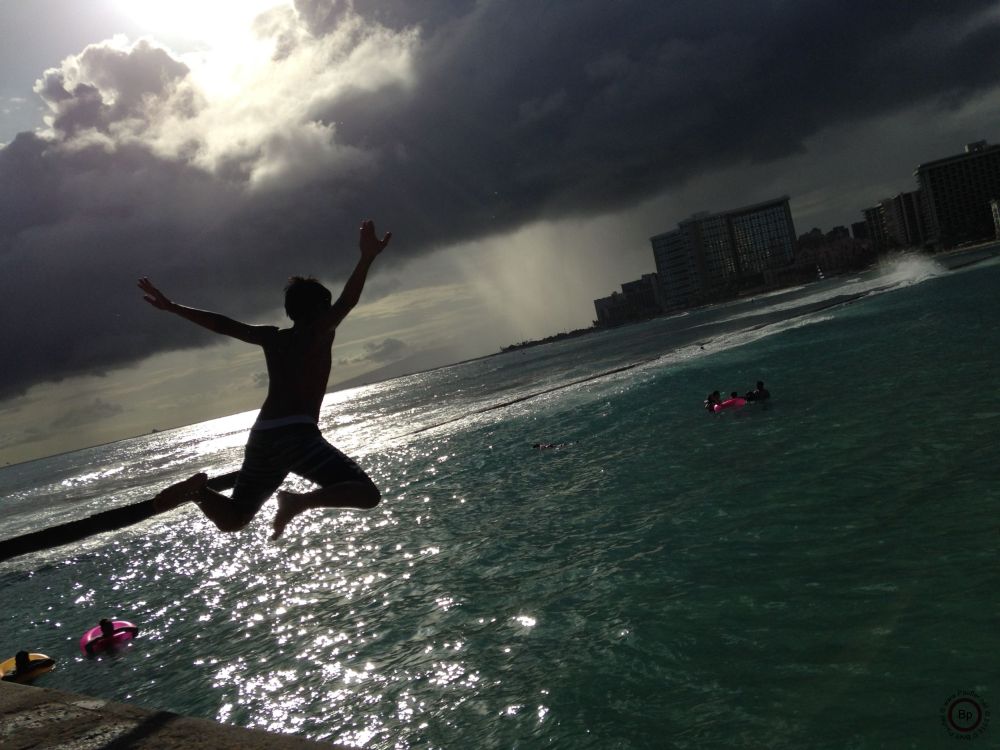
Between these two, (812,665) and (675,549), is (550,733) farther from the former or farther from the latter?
(675,549)

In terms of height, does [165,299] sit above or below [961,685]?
above

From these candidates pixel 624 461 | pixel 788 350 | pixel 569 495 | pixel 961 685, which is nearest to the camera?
pixel 961 685

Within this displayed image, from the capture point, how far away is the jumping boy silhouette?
201 inches

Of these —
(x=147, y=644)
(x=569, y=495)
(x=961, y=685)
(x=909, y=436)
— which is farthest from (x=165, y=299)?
(x=909, y=436)

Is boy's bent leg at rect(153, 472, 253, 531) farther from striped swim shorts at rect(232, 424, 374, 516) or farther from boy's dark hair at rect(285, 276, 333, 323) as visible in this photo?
boy's dark hair at rect(285, 276, 333, 323)

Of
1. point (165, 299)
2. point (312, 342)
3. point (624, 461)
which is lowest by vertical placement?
point (624, 461)

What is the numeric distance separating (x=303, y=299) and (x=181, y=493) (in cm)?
186

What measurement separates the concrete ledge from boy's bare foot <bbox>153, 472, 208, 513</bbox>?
147cm

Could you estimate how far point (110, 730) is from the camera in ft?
14.8

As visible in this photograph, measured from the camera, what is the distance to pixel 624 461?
21328mm

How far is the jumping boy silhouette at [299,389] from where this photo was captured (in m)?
5.10

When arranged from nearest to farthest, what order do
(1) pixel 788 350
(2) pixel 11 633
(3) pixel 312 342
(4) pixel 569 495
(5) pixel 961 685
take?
(3) pixel 312 342
(5) pixel 961 685
(2) pixel 11 633
(4) pixel 569 495
(1) pixel 788 350

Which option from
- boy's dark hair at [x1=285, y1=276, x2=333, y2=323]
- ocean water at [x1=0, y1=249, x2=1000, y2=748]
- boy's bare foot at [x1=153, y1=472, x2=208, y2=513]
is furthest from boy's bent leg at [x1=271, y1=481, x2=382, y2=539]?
ocean water at [x1=0, y1=249, x2=1000, y2=748]

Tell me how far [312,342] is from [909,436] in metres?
15.3
